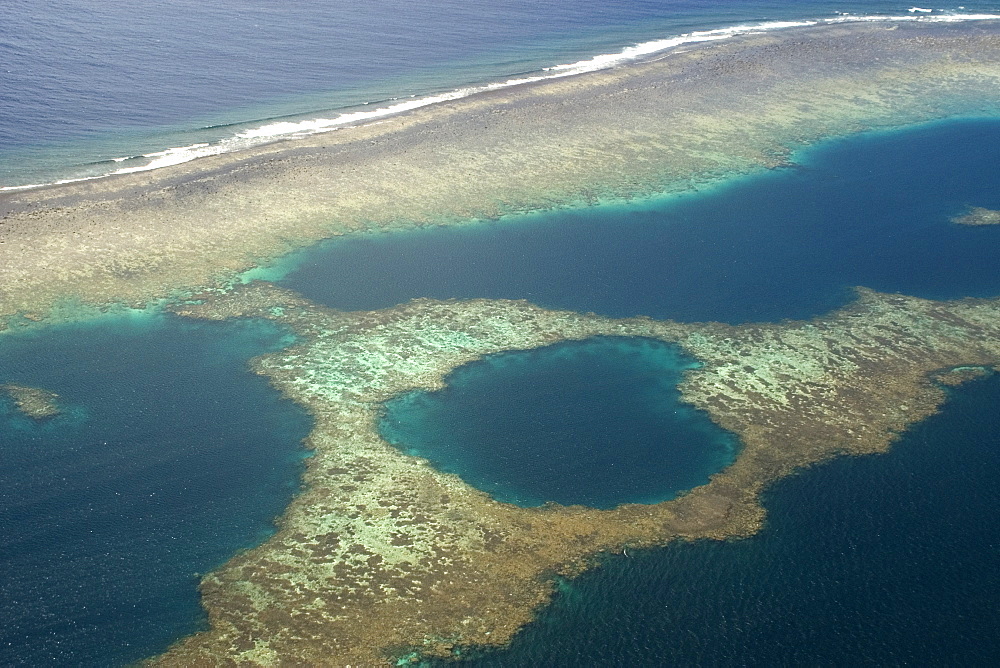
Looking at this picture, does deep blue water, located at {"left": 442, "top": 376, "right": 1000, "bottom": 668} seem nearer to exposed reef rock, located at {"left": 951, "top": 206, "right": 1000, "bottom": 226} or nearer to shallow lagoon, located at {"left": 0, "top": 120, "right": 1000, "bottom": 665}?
shallow lagoon, located at {"left": 0, "top": 120, "right": 1000, "bottom": 665}

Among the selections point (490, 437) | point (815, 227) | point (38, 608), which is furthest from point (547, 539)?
point (815, 227)

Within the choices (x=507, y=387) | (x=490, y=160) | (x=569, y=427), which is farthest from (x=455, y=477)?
(x=490, y=160)

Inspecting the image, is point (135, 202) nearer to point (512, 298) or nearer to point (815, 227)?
point (512, 298)

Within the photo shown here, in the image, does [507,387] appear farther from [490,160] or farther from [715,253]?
[490,160]

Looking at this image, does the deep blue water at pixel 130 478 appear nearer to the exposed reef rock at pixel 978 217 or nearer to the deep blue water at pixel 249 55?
the deep blue water at pixel 249 55

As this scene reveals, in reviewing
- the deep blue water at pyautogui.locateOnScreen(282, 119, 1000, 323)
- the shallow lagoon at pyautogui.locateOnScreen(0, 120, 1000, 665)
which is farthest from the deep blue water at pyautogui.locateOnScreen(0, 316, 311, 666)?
the deep blue water at pyautogui.locateOnScreen(282, 119, 1000, 323)

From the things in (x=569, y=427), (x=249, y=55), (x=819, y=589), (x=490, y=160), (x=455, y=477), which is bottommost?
(x=819, y=589)
